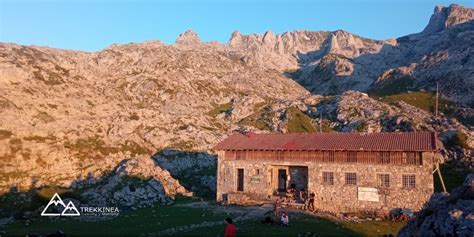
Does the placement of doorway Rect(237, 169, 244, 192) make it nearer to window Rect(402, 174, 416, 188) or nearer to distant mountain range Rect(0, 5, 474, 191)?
window Rect(402, 174, 416, 188)

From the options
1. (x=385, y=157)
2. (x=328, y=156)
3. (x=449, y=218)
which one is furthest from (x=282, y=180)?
(x=449, y=218)

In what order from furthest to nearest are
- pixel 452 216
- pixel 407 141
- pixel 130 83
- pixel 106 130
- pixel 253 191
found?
1. pixel 130 83
2. pixel 106 130
3. pixel 253 191
4. pixel 407 141
5. pixel 452 216

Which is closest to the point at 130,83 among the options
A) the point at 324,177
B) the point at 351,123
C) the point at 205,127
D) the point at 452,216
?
the point at 205,127

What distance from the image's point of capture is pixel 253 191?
166 feet

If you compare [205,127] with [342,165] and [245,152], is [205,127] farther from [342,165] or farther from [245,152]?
[342,165]

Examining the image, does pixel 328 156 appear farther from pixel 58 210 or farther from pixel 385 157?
pixel 58 210

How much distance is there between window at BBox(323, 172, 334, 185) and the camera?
45.6m

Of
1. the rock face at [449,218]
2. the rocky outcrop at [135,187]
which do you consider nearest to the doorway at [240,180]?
the rocky outcrop at [135,187]

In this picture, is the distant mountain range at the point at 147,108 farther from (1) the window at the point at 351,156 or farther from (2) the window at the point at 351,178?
(1) the window at the point at 351,156

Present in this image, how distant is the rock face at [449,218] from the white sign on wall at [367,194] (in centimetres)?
2556

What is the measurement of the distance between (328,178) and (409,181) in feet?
29.0

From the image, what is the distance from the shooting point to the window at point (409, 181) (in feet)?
138

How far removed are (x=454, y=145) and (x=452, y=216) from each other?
234ft

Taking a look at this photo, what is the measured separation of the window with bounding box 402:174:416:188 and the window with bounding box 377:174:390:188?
5.39 feet
